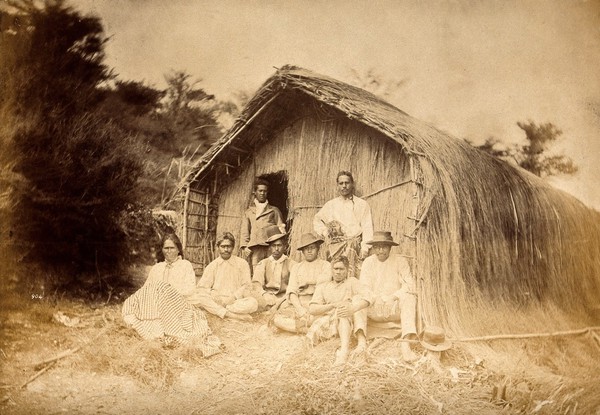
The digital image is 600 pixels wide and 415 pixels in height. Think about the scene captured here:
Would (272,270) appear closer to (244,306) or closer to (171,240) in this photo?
(244,306)

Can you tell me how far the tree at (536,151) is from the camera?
6090mm

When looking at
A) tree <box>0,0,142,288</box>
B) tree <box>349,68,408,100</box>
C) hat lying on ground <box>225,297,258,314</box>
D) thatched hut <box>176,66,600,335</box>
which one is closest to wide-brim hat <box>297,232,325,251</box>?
thatched hut <box>176,66,600,335</box>

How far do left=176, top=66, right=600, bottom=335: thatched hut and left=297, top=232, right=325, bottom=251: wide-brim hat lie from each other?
0.12m

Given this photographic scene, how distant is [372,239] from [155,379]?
218 centimetres

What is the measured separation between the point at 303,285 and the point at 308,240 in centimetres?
41

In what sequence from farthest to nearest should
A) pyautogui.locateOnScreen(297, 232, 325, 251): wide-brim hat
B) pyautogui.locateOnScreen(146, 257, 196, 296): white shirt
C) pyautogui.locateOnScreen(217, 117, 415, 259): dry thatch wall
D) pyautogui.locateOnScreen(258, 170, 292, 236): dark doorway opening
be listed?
1. pyautogui.locateOnScreen(258, 170, 292, 236): dark doorway opening
2. pyautogui.locateOnScreen(146, 257, 196, 296): white shirt
3. pyautogui.locateOnScreen(297, 232, 325, 251): wide-brim hat
4. pyautogui.locateOnScreen(217, 117, 415, 259): dry thatch wall

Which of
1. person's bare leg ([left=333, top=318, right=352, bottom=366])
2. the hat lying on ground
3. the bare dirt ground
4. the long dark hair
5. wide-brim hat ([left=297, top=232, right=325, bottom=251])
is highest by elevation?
wide-brim hat ([left=297, top=232, right=325, bottom=251])

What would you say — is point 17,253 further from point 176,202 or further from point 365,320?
point 365,320

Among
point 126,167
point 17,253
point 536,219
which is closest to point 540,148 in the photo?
point 536,219

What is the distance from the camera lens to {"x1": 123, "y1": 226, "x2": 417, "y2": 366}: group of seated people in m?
5.48

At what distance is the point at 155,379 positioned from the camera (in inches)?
220

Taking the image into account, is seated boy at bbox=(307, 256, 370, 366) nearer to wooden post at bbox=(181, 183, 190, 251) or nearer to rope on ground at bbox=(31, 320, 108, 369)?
wooden post at bbox=(181, 183, 190, 251)

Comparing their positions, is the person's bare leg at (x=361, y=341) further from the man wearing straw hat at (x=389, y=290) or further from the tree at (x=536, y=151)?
the tree at (x=536, y=151)

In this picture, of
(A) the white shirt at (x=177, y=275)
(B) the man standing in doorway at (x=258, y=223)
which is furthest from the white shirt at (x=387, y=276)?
(A) the white shirt at (x=177, y=275)
